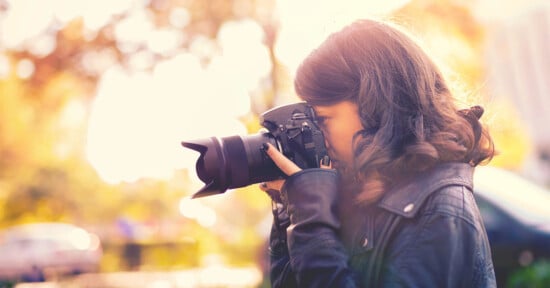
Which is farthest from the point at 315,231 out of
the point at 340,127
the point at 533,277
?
the point at 533,277

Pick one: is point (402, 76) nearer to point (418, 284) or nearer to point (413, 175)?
point (413, 175)

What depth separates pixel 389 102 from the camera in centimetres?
193

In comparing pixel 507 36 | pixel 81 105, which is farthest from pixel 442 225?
pixel 507 36

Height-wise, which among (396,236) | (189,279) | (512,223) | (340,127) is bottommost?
(189,279)

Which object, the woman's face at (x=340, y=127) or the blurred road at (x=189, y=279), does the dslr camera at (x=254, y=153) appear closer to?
the woman's face at (x=340, y=127)

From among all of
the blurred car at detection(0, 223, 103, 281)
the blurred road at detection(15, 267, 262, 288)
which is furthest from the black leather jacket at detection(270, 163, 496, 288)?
the blurred car at detection(0, 223, 103, 281)

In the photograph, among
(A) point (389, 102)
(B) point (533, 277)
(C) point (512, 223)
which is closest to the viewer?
(A) point (389, 102)

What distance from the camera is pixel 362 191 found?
6.18 feet

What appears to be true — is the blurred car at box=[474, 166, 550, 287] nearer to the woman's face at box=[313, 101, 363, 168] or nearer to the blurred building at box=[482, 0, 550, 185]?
the woman's face at box=[313, 101, 363, 168]

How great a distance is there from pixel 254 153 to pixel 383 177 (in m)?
0.37

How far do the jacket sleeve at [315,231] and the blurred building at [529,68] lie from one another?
39.1 meters

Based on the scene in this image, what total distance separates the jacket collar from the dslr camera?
25 cm

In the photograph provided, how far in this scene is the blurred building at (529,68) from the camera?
39.9 meters

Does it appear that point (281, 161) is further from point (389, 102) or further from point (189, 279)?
point (189, 279)
